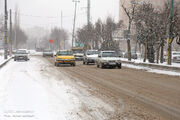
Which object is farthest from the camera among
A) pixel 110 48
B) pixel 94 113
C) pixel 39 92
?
pixel 110 48

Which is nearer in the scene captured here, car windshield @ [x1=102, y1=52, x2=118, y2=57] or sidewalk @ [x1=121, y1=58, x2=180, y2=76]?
sidewalk @ [x1=121, y1=58, x2=180, y2=76]

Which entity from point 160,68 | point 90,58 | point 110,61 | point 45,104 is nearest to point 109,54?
point 110,61

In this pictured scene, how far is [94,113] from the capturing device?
336 inches

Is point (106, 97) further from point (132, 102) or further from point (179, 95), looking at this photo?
point (179, 95)

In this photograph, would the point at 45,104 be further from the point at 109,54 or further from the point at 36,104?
the point at 109,54

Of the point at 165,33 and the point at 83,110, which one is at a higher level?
the point at 165,33

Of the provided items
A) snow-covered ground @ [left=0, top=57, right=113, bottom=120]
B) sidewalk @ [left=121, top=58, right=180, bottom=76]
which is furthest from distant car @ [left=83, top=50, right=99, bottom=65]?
snow-covered ground @ [left=0, top=57, right=113, bottom=120]

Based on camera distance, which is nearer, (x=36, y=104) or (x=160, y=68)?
(x=36, y=104)

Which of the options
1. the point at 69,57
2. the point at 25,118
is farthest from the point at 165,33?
the point at 25,118

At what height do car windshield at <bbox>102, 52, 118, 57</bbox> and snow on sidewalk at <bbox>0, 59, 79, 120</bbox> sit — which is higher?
car windshield at <bbox>102, 52, 118, 57</bbox>

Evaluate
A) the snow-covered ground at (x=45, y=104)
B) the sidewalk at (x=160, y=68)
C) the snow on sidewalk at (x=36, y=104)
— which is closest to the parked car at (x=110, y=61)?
the sidewalk at (x=160, y=68)

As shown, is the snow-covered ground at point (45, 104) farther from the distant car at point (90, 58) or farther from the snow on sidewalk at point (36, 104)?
the distant car at point (90, 58)

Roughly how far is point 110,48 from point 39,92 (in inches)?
1620

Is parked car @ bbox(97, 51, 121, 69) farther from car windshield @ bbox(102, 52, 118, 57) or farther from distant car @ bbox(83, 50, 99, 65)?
distant car @ bbox(83, 50, 99, 65)
